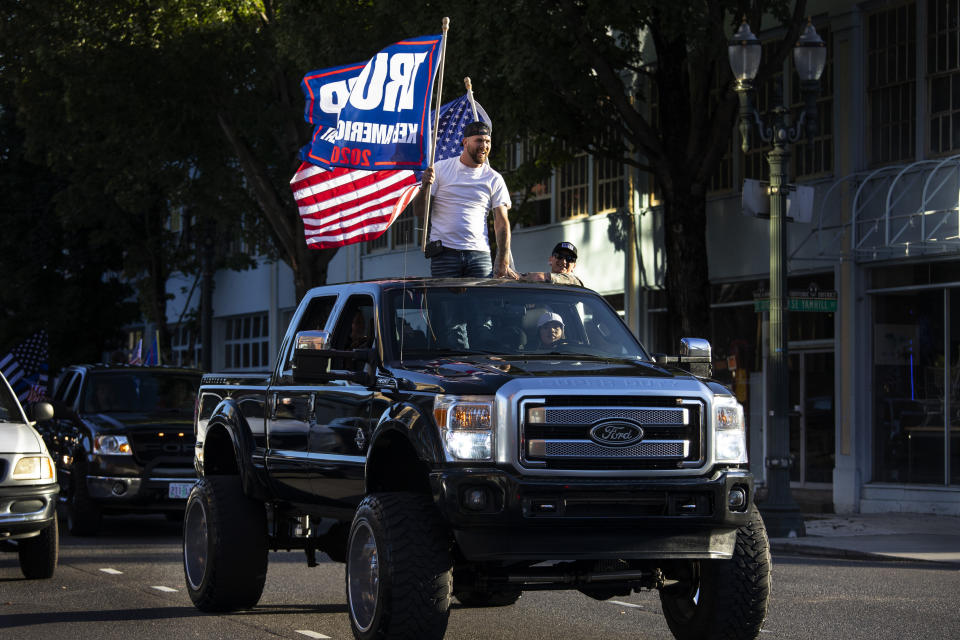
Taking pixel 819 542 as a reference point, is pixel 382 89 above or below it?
above

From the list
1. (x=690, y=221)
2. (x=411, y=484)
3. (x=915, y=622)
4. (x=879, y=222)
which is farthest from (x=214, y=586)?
(x=879, y=222)

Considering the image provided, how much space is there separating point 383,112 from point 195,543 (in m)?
3.34

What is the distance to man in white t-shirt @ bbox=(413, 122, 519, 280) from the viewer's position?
10.7 meters

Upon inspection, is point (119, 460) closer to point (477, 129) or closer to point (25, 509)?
point (25, 509)

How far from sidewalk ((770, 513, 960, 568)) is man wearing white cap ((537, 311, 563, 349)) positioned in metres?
7.75

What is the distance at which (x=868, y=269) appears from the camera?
2291cm

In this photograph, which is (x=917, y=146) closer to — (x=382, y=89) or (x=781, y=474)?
(x=781, y=474)

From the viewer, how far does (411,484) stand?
860 centimetres

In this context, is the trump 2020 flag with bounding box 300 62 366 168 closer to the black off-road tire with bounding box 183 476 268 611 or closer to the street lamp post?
the black off-road tire with bounding box 183 476 268 611

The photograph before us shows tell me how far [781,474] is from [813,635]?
8497 mm

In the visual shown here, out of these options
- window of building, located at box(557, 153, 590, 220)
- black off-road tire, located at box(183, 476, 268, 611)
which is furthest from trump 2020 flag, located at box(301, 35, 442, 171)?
window of building, located at box(557, 153, 590, 220)

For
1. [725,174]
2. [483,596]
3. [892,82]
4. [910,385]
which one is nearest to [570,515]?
[483,596]

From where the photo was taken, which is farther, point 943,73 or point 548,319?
point 943,73

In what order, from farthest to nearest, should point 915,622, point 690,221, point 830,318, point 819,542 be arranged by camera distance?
point 830,318, point 690,221, point 819,542, point 915,622
